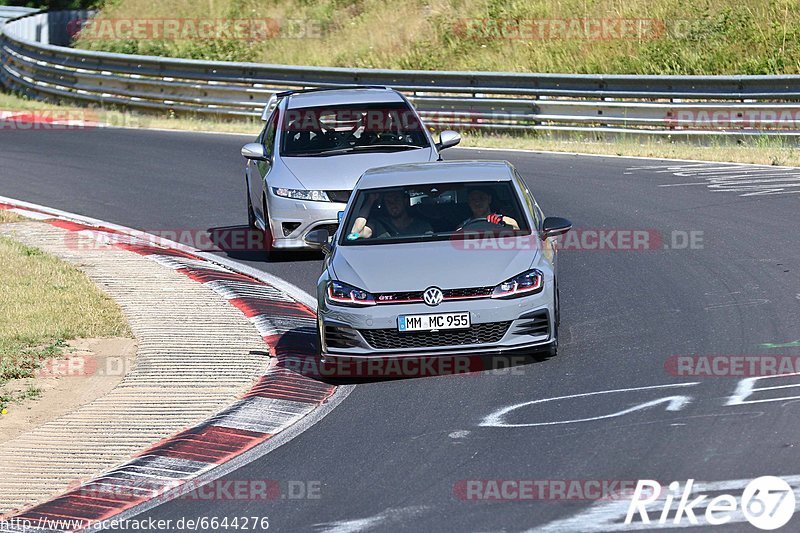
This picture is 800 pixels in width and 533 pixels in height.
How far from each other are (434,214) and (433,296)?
4.43ft

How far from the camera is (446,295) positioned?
9.80 meters

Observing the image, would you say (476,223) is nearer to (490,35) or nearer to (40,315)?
(40,315)

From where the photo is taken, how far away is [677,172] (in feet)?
64.1

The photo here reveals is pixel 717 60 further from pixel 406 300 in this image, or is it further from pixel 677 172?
pixel 406 300

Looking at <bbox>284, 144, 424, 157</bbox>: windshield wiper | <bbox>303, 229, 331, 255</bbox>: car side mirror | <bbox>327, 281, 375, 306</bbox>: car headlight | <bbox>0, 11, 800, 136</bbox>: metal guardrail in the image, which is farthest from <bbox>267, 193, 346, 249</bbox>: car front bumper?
<bbox>0, 11, 800, 136</bbox>: metal guardrail

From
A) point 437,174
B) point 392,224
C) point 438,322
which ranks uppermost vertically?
point 437,174

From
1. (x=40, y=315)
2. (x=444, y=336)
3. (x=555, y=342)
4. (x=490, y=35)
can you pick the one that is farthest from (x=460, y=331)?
(x=490, y=35)

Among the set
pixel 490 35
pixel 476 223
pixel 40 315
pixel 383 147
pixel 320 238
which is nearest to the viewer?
pixel 476 223

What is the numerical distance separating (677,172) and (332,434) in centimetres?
1204

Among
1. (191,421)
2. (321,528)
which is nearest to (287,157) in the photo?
(191,421)

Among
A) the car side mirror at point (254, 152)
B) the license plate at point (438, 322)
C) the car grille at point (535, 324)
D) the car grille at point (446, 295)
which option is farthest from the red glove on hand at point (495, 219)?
the car side mirror at point (254, 152)

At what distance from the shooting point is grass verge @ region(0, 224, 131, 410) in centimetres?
1083

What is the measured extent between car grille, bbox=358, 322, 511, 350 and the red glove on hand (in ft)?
4.06

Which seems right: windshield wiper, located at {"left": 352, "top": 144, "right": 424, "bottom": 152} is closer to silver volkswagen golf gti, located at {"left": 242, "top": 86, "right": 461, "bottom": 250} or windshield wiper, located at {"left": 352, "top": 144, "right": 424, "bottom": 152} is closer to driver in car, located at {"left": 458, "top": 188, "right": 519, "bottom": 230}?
silver volkswagen golf gti, located at {"left": 242, "top": 86, "right": 461, "bottom": 250}
